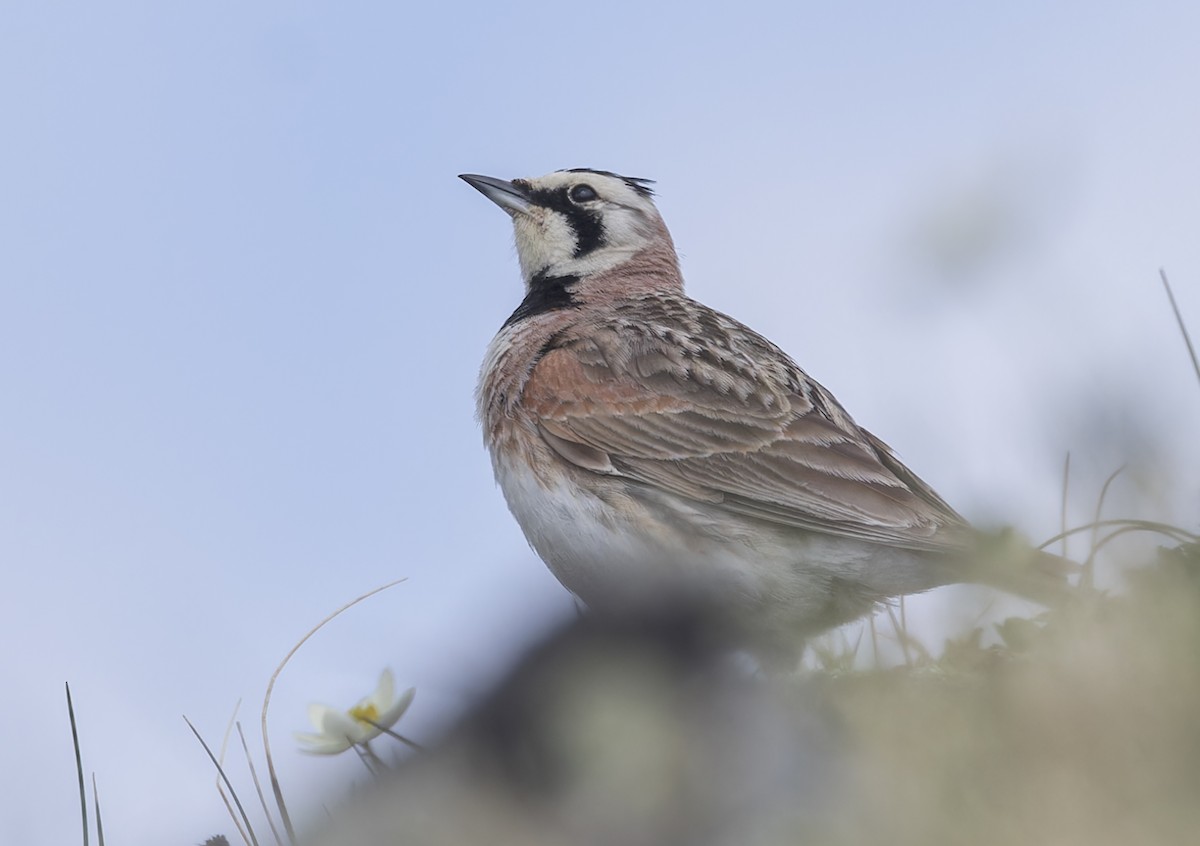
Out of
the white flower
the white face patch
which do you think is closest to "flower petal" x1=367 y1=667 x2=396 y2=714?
the white flower

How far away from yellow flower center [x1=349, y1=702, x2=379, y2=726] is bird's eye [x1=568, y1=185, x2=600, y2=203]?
5.21 metres

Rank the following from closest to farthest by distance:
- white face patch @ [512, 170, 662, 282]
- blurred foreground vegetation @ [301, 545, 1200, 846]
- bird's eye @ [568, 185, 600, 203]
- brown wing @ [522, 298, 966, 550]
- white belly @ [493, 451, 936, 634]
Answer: blurred foreground vegetation @ [301, 545, 1200, 846] → white belly @ [493, 451, 936, 634] → brown wing @ [522, 298, 966, 550] → white face patch @ [512, 170, 662, 282] → bird's eye @ [568, 185, 600, 203]

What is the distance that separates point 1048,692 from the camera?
362 cm

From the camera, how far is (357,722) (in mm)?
5484

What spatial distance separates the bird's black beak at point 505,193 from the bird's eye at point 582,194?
1.10 feet

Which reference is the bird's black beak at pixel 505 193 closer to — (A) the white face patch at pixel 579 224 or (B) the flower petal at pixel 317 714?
(A) the white face patch at pixel 579 224

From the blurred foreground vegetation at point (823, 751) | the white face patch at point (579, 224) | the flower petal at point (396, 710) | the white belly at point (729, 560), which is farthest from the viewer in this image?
the white face patch at point (579, 224)

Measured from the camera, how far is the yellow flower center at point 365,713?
5.48 meters

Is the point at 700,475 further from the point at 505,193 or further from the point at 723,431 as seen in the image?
the point at 505,193

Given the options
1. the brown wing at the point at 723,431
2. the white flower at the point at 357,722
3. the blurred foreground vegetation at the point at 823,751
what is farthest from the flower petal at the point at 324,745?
the brown wing at the point at 723,431

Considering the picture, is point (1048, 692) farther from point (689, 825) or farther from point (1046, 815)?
point (689, 825)

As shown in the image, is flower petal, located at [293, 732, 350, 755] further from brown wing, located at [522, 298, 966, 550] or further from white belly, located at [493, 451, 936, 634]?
brown wing, located at [522, 298, 966, 550]

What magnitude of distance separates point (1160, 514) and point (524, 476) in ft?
12.1

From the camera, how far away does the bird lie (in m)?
6.86
